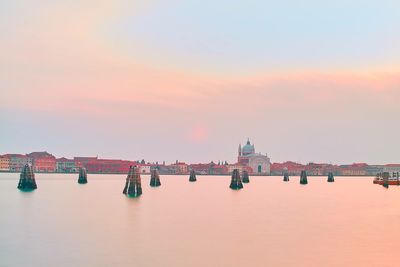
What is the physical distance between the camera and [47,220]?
184ft

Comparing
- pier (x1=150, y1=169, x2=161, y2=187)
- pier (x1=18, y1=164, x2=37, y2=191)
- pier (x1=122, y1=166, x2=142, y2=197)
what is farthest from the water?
pier (x1=150, y1=169, x2=161, y2=187)

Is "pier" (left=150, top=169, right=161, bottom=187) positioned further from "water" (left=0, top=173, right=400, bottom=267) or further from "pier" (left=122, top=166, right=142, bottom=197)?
"water" (left=0, top=173, right=400, bottom=267)

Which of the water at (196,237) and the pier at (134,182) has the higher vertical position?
the pier at (134,182)

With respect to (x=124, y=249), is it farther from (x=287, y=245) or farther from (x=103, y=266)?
(x=287, y=245)

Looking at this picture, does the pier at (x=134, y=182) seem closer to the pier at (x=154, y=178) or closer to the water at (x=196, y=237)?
the water at (x=196, y=237)

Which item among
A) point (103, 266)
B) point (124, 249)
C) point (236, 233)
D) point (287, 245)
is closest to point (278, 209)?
point (236, 233)

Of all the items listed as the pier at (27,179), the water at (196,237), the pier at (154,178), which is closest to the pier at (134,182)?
the water at (196,237)

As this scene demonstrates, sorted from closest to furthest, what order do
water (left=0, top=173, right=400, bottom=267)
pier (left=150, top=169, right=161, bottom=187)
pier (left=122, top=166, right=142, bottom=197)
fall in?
water (left=0, top=173, right=400, bottom=267) → pier (left=122, top=166, right=142, bottom=197) → pier (left=150, top=169, right=161, bottom=187)

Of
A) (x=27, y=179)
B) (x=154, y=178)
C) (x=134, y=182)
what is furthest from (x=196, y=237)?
(x=154, y=178)

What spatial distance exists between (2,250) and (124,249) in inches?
300

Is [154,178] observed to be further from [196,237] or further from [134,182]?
[196,237]

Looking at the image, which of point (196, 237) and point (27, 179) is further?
point (27, 179)

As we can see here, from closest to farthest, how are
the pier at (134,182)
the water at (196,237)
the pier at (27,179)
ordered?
1. the water at (196,237)
2. the pier at (134,182)
3. the pier at (27,179)

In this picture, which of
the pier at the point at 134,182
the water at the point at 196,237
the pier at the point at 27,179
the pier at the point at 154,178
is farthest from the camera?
the pier at the point at 154,178
